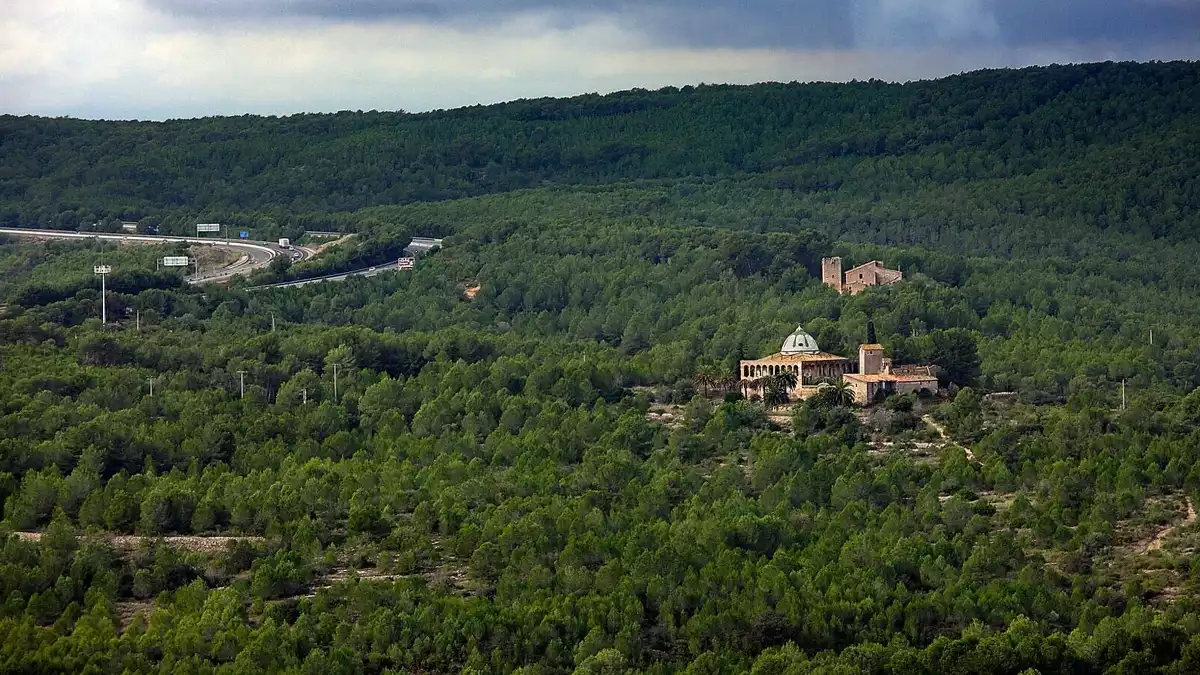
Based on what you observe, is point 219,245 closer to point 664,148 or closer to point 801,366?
point 664,148

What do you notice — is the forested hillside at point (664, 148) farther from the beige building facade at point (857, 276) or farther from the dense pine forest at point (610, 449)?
the beige building facade at point (857, 276)

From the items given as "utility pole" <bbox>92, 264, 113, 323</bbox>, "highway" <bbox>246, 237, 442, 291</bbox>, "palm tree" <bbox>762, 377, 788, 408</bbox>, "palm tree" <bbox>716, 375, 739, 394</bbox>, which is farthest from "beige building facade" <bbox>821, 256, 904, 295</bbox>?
"utility pole" <bbox>92, 264, 113, 323</bbox>

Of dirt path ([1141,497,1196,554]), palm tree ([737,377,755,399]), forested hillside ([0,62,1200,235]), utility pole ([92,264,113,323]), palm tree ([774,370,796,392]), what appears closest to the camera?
dirt path ([1141,497,1196,554])

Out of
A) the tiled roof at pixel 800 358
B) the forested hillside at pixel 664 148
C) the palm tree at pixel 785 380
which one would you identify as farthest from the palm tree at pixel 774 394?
the forested hillside at pixel 664 148

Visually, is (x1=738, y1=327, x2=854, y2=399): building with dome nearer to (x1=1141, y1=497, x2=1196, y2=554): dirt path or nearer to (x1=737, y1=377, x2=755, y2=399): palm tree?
(x1=737, y1=377, x2=755, y2=399): palm tree

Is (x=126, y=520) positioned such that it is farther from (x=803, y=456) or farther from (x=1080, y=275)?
(x=1080, y=275)

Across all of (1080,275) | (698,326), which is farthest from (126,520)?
(1080,275)
